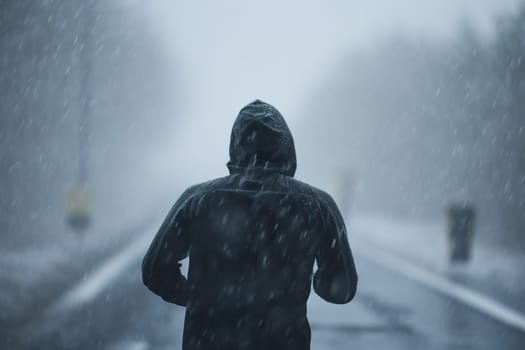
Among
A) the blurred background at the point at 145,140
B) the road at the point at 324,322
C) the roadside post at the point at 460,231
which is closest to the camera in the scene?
the road at the point at 324,322

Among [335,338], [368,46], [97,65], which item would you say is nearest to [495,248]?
[335,338]

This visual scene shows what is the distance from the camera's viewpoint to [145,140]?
101 ft

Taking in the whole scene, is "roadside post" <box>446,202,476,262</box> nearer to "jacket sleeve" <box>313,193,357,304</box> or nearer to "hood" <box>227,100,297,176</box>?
"jacket sleeve" <box>313,193,357,304</box>

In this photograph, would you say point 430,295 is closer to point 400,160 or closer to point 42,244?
point 42,244

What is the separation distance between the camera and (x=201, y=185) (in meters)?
2.32

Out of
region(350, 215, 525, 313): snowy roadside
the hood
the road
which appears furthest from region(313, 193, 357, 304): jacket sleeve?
region(350, 215, 525, 313): snowy roadside

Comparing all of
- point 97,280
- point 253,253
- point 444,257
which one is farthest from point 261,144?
point 444,257

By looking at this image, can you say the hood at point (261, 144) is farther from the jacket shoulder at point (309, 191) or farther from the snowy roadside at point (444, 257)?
the snowy roadside at point (444, 257)

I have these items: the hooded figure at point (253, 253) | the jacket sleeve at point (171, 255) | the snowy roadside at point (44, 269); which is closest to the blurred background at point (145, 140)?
the snowy roadside at point (44, 269)

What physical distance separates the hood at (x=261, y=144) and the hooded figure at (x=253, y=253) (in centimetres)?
2

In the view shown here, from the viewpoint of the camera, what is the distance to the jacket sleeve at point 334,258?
2.29 meters

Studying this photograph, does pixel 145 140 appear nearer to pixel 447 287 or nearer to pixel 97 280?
pixel 97 280

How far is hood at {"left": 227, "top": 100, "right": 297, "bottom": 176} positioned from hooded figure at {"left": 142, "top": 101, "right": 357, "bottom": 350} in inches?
0.7

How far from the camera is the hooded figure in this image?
224 cm
